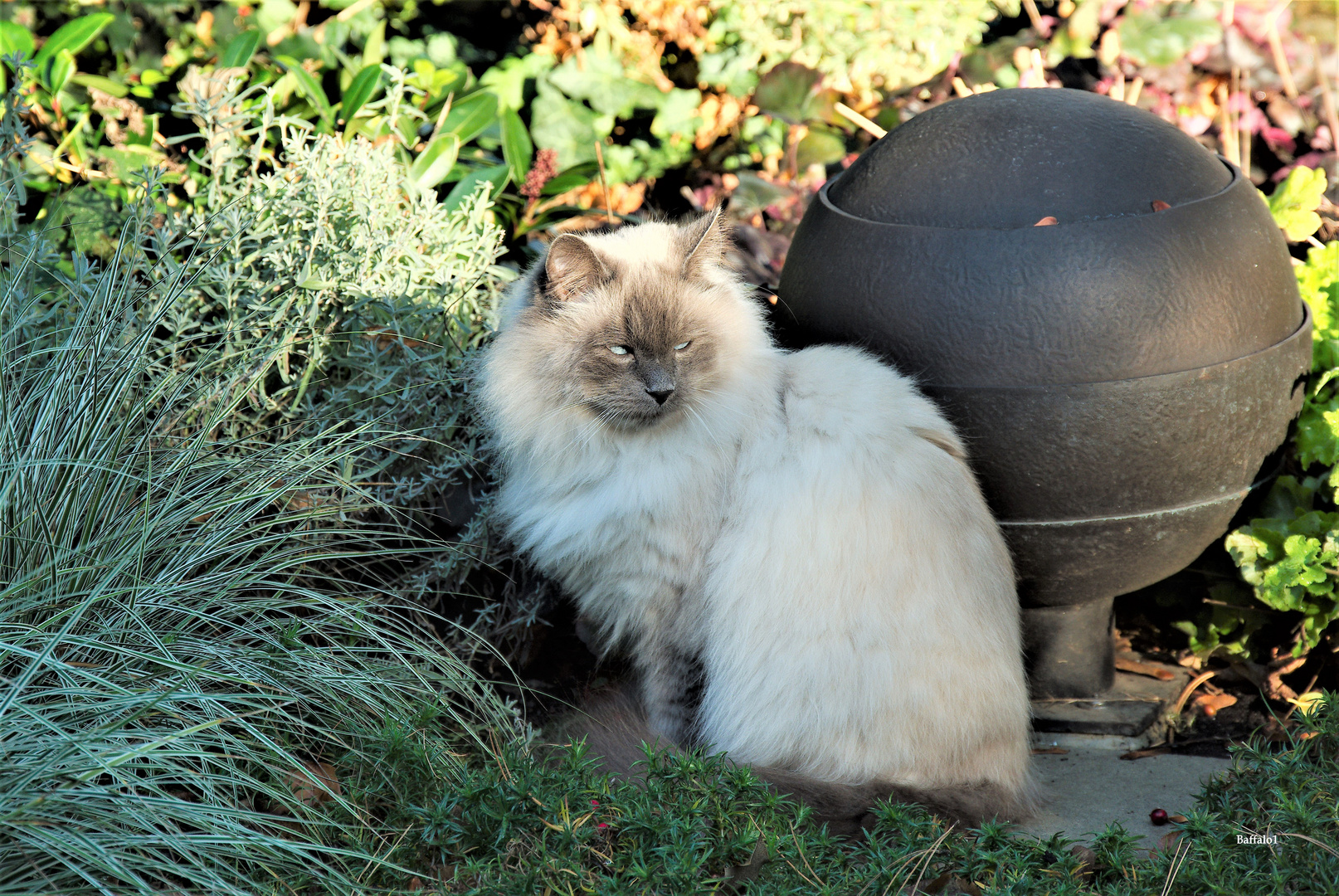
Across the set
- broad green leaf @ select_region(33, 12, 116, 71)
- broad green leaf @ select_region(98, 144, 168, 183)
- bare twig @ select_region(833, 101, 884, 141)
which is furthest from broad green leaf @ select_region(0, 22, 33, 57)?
bare twig @ select_region(833, 101, 884, 141)

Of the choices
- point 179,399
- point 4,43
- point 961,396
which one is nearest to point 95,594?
point 179,399

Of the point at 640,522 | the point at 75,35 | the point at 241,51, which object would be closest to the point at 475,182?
the point at 241,51

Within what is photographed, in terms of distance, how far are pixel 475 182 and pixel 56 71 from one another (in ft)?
5.51

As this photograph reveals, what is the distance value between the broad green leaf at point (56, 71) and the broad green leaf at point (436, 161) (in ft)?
4.59

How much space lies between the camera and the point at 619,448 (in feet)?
8.36

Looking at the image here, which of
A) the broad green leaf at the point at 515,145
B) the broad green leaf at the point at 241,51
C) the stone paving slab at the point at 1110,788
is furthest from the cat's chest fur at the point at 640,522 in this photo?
the broad green leaf at the point at 241,51

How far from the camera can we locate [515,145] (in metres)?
4.58

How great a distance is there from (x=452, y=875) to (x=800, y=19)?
4.07 m

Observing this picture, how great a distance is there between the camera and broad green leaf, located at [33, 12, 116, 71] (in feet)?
13.5

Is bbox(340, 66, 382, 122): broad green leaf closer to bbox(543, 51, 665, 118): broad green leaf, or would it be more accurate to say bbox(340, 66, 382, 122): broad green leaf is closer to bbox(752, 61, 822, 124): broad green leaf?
bbox(543, 51, 665, 118): broad green leaf

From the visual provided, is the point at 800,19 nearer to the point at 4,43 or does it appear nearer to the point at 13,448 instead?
the point at 4,43

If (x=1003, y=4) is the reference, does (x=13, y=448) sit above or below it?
below

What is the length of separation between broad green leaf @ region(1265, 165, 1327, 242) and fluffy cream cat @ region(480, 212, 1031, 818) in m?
1.65

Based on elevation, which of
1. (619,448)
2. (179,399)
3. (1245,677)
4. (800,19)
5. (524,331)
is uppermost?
(800,19)
